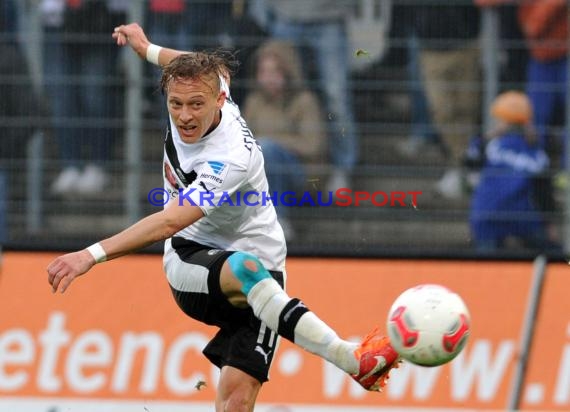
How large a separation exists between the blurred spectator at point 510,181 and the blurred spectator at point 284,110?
1225mm

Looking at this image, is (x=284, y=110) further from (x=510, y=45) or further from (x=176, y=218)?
(x=176, y=218)

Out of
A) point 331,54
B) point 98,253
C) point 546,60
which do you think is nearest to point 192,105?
point 98,253

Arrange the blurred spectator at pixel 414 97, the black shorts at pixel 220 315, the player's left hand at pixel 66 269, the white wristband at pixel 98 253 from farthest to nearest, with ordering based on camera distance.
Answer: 1. the blurred spectator at pixel 414 97
2. the black shorts at pixel 220 315
3. the white wristband at pixel 98 253
4. the player's left hand at pixel 66 269

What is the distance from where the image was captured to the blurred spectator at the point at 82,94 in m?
9.47

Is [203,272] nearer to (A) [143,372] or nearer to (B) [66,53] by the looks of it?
(A) [143,372]

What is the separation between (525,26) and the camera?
9516 millimetres

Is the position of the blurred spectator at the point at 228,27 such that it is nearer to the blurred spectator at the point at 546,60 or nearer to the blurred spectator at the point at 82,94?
the blurred spectator at the point at 82,94

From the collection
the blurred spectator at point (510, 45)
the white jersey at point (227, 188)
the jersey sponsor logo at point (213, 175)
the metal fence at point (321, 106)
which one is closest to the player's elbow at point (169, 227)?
the white jersey at point (227, 188)

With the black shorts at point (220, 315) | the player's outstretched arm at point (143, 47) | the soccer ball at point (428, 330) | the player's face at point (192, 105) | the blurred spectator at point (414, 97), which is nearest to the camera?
the soccer ball at point (428, 330)

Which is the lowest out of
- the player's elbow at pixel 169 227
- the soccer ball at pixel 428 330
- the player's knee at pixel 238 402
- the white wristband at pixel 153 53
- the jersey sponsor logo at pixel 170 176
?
the player's knee at pixel 238 402

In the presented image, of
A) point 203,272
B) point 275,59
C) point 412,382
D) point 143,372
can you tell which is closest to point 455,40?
point 275,59

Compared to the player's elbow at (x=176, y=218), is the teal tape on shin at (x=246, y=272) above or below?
below

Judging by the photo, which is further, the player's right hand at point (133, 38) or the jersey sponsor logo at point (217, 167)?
the player's right hand at point (133, 38)

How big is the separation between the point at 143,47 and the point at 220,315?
1583 mm
